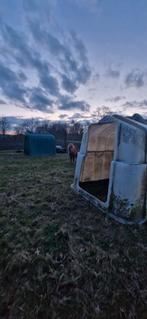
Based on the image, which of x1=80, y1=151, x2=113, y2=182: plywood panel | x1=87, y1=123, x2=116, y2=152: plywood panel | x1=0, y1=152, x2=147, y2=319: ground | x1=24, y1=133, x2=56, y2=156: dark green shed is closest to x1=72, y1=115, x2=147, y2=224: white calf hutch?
x1=0, y1=152, x2=147, y2=319: ground

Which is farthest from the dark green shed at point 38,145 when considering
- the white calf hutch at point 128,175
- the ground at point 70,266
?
the white calf hutch at point 128,175

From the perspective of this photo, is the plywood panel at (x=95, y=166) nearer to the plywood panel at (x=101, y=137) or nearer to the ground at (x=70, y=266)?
the plywood panel at (x=101, y=137)

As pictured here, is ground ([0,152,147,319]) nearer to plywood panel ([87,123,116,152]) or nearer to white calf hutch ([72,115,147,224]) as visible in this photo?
white calf hutch ([72,115,147,224])

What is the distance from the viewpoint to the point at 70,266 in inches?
75.5

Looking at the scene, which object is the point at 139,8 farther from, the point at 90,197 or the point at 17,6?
the point at 90,197

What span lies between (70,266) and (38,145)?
40.3 ft

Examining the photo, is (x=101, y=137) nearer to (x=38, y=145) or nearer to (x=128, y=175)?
(x=128, y=175)

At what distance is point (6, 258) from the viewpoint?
2053 millimetres

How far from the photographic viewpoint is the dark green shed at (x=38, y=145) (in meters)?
13.5

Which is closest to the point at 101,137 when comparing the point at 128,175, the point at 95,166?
the point at 95,166

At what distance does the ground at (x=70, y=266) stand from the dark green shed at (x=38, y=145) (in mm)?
10500

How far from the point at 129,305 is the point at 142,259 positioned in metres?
0.62

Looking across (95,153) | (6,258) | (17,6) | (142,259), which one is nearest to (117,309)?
(142,259)

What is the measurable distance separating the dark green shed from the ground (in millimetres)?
10500
